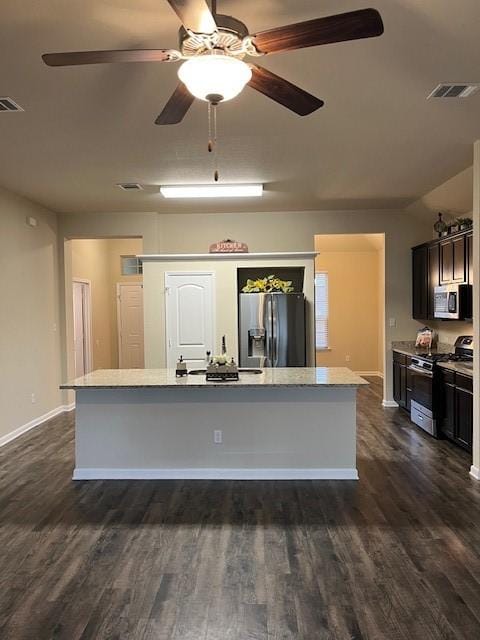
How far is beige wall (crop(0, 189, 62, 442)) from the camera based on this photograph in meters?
5.38

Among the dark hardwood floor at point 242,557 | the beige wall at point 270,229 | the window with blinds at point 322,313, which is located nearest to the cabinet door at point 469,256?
the beige wall at point 270,229

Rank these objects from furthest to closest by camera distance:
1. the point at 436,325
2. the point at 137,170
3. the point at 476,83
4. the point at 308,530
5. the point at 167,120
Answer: the point at 436,325 < the point at 137,170 < the point at 308,530 < the point at 476,83 < the point at 167,120

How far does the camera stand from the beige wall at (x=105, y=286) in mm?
8875

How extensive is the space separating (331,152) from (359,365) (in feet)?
20.1

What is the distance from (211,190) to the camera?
5.49 meters

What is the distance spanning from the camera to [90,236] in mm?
6902

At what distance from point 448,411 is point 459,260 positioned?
1.69 m

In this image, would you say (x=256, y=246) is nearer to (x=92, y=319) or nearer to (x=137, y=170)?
(x=137, y=170)

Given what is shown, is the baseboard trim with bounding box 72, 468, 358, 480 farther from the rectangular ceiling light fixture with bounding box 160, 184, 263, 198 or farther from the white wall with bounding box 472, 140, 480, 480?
the rectangular ceiling light fixture with bounding box 160, 184, 263, 198

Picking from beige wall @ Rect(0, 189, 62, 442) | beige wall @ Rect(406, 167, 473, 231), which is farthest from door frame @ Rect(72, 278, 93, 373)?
beige wall @ Rect(406, 167, 473, 231)

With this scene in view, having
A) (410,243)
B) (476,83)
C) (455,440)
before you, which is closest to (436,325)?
(410,243)

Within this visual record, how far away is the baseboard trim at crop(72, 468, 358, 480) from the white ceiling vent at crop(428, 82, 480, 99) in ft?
9.66

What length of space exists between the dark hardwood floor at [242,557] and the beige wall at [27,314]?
1420mm

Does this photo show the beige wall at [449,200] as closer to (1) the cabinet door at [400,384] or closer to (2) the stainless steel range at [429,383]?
(2) the stainless steel range at [429,383]
